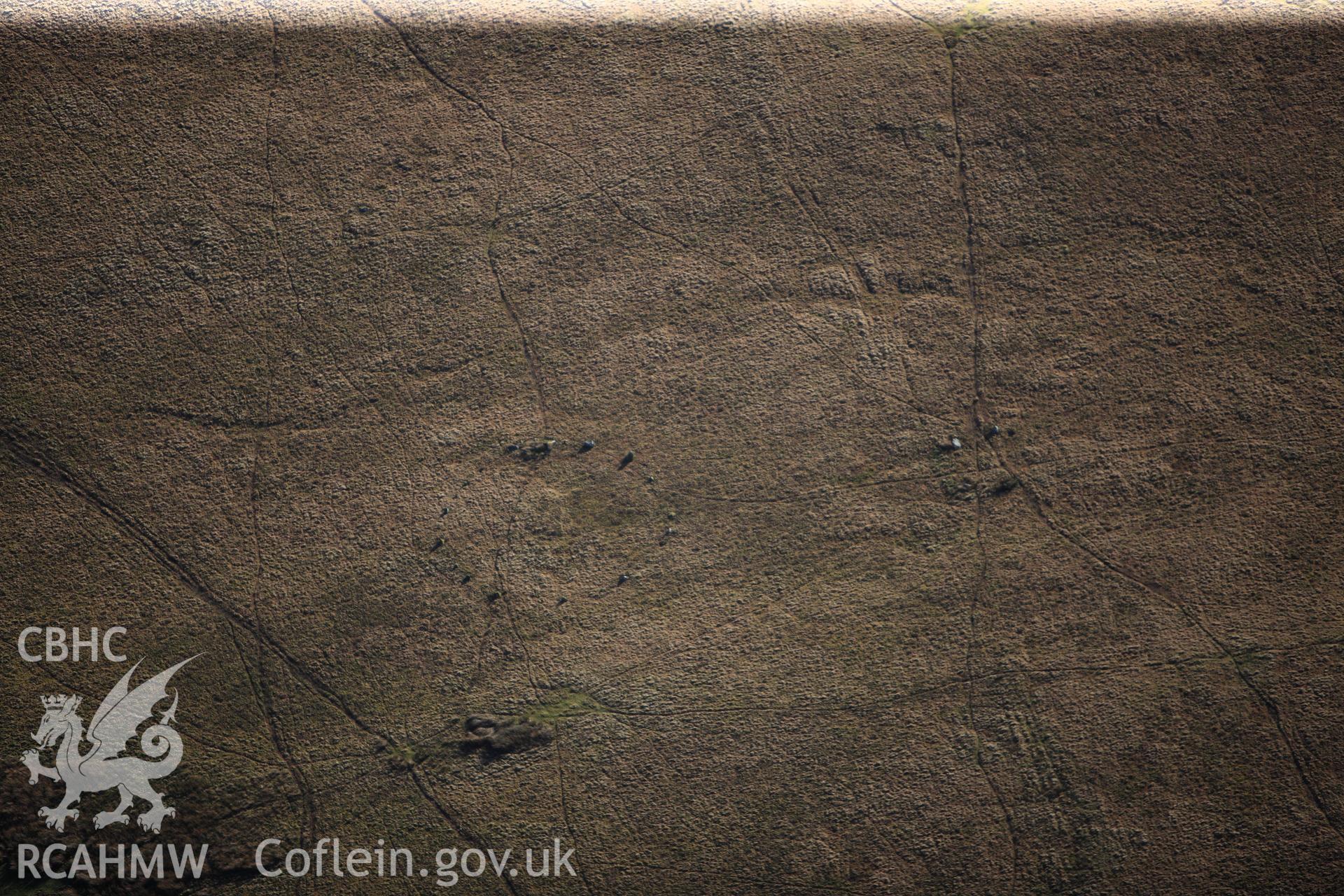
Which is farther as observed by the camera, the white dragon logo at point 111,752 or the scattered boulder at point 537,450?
Answer: the scattered boulder at point 537,450

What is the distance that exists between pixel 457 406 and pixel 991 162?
18.5ft

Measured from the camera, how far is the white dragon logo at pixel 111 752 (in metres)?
7.67

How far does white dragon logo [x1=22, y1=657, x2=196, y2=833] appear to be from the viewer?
767 centimetres

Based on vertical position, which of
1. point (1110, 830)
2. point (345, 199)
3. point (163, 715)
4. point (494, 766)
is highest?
point (345, 199)

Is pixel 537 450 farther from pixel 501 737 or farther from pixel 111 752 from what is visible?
pixel 111 752

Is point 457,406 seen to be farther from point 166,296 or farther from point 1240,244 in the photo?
point 1240,244

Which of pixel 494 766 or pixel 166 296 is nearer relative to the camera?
pixel 494 766

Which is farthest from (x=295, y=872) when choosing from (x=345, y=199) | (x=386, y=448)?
(x=345, y=199)

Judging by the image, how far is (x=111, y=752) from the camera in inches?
304

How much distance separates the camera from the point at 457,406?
324 inches

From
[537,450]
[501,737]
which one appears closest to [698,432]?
[537,450]

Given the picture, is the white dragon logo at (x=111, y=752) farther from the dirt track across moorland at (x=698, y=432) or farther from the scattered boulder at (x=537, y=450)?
the scattered boulder at (x=537, y=450)

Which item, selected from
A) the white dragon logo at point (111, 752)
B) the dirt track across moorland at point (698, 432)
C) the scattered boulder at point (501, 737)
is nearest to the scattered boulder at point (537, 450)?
the dirt track across moorland at point (698, 432)

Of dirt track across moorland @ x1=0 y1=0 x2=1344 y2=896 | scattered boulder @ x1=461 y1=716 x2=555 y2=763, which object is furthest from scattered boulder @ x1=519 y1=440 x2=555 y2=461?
scattered boulder @ x1=461 y1=716 x2=555 y2=763
